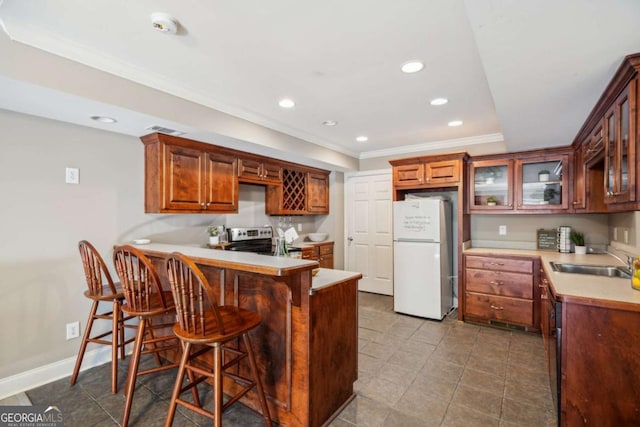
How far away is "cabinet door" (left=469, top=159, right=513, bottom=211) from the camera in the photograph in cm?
380

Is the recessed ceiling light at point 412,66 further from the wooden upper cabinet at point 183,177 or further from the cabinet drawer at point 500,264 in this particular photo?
the cabinet drawer at point 500,264

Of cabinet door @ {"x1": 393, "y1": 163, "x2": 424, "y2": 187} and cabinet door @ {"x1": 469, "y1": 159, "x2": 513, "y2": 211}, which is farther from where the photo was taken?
cabinet door @ {"x1": 393, "y1": 163, "x2": 424, "y2": 187}

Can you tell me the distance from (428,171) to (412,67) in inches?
80.3

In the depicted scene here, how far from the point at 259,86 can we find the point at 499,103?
1.85 m

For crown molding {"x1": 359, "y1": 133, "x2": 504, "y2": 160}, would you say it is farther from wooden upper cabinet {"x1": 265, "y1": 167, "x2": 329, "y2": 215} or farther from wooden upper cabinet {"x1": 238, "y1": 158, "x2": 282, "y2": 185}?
wooden upper cabinet {"x1": 238, "y1": 158, "x2": 282, "y2": 185}

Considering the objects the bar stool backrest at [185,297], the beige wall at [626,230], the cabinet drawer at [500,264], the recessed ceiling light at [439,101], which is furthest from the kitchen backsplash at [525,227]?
the bar stool backrest at [185,297]

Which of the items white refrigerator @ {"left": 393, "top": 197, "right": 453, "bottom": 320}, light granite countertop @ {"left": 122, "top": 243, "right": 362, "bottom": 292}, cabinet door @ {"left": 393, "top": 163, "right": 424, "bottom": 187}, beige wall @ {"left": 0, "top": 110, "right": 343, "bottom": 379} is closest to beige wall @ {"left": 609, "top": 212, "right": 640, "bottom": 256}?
white refrigerator @ {"left": 393, "top": 197, "right": 453, "bottom": 320}

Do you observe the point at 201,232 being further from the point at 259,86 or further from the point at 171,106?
the point at 259,86

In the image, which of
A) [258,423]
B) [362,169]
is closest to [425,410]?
[258,423]

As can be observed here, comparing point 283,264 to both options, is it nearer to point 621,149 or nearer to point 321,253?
point 621,149

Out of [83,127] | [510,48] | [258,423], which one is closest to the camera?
[510,48]

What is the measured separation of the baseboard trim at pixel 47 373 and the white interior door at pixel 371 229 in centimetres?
370

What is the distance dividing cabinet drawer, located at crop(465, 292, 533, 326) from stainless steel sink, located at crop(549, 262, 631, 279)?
0.87m

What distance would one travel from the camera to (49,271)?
250 centimetres
